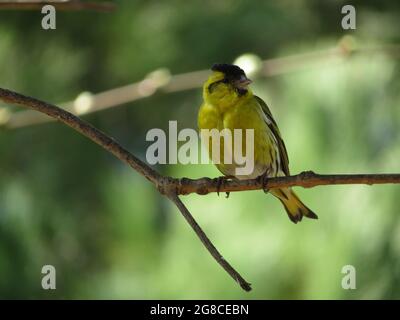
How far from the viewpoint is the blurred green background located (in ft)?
7.75

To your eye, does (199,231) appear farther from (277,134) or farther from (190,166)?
(190,166)

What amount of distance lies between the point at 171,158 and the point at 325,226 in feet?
1.48

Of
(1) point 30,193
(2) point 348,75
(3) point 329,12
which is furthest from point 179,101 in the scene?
(2) point 348,75

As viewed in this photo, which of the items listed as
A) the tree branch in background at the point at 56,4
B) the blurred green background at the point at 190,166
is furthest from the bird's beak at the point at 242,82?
the tree branch in background at the point at 56,4

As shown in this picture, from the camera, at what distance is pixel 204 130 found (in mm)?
2230

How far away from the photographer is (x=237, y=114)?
223cm

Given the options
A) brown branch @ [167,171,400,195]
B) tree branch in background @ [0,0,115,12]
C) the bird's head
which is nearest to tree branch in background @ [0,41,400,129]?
the bird's head

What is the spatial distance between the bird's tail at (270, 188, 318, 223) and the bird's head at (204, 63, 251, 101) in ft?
1.03

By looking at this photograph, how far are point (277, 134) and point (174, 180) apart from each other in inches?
39.8

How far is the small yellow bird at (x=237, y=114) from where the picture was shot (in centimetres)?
223

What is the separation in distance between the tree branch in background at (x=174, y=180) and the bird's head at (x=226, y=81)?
842 millimetres

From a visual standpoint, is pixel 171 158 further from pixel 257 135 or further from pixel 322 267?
pixel 322 267

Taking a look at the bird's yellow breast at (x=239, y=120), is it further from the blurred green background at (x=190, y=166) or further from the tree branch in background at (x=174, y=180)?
the tree branch in background at (x=174, y=180)

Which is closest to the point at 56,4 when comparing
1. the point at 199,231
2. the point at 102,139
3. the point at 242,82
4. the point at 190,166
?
the point at 102,139
